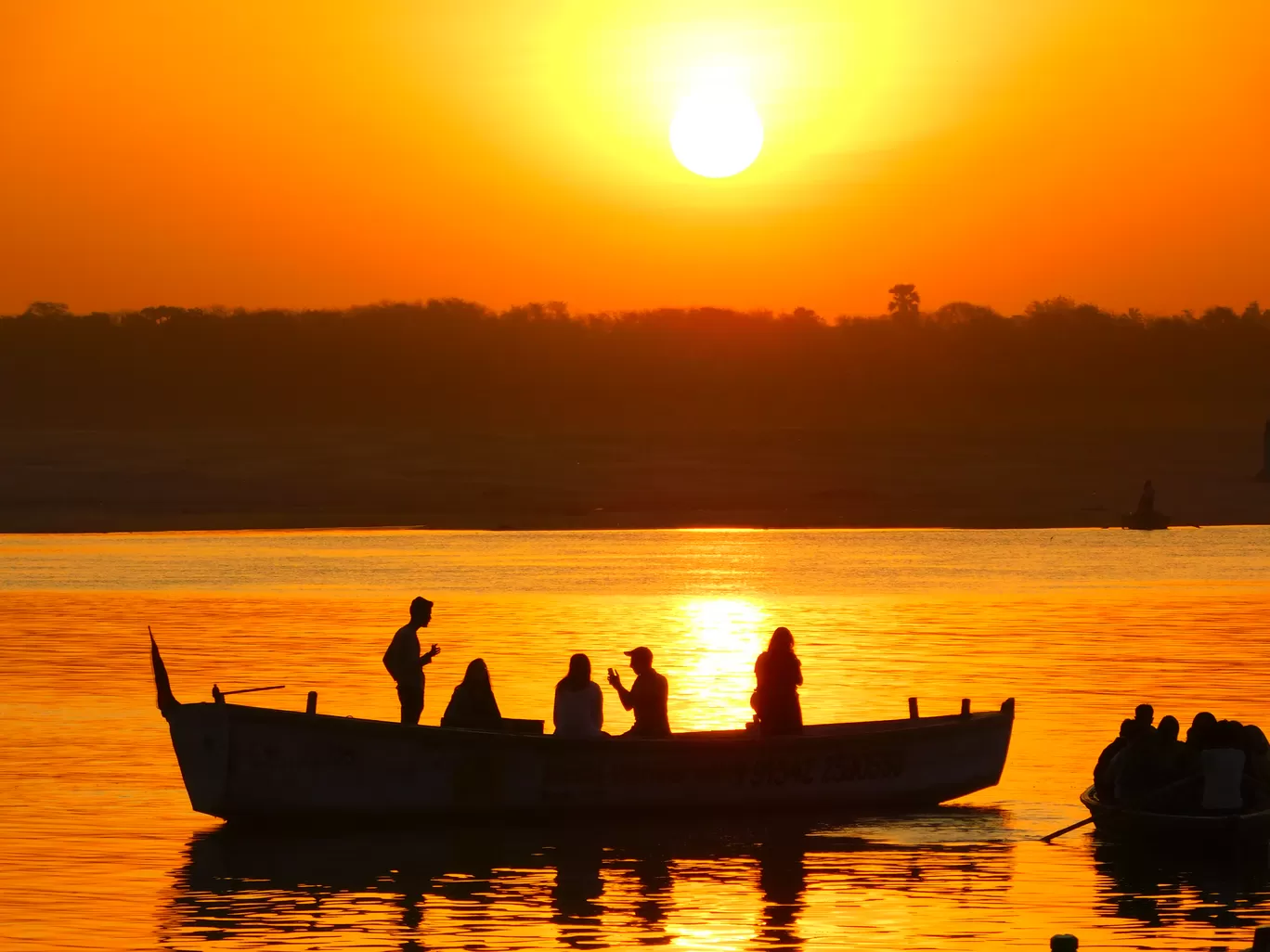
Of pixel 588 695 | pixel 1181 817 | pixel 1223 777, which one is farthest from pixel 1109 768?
pixel 588 695

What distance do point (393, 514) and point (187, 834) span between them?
69592mm

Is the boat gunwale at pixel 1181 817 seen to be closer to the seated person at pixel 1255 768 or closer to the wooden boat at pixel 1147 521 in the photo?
the seated person at pixel 1255 768

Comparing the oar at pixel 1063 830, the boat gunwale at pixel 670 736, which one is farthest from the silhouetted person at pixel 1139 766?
the boat gunwale at pixel 670 736

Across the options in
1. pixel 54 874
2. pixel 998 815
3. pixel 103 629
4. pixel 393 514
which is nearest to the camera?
pixel 54 874

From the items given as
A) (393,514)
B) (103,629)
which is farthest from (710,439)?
(103,629)

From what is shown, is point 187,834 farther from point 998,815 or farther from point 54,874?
point 998,815

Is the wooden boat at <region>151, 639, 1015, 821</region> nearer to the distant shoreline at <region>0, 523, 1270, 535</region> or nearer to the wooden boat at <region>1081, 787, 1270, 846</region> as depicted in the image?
the wooden boat at <region>1081, 787, 1270, 846</region>

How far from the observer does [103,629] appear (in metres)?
43.2

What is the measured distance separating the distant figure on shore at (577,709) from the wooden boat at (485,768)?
0.80 feet

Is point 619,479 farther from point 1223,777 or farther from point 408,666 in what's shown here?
point 1223,777

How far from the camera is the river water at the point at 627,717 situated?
17609 mm

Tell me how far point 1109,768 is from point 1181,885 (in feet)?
7.30

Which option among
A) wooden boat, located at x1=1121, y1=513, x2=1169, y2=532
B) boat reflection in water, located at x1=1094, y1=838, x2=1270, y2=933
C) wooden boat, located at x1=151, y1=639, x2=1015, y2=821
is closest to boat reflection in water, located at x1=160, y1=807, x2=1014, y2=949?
wooden boat, located at x1=151, y1=639, x2=1015, y2=821

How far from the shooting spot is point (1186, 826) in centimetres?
2044
